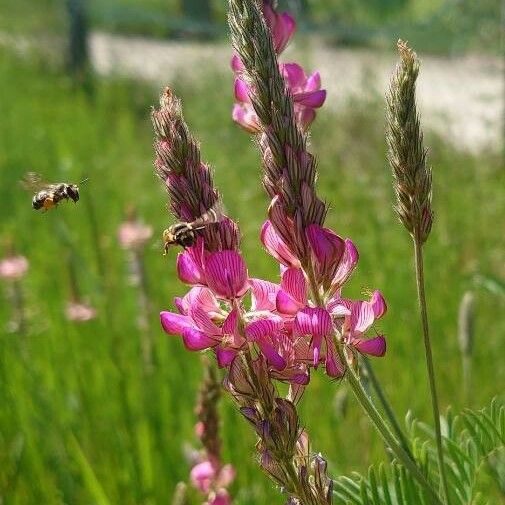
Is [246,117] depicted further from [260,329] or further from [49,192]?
[49,192]

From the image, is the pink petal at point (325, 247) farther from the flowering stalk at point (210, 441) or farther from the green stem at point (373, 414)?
the flowering stalk at point (210, 441)

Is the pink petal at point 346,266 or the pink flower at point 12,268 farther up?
the pink petal at point 346,266

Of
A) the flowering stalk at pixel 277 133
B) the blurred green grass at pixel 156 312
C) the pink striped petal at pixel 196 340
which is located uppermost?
the flowering stalk at pixel 277 133

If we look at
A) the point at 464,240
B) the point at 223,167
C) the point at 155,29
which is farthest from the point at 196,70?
the point at 155,29

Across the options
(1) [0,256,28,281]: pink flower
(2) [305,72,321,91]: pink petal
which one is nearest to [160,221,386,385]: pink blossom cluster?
(2) [305,72,321,91]: pink petal

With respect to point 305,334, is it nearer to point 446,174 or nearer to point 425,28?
point 446,174

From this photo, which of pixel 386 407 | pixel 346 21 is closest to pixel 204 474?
pixel 386 407

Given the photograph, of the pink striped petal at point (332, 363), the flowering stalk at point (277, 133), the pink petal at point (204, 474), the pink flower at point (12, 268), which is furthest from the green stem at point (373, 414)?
the pink flower at point (12, 268)
